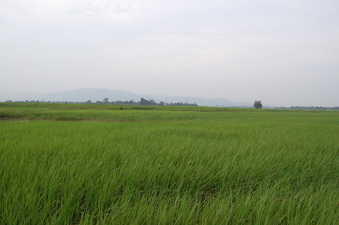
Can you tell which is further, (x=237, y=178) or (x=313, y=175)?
(x=313, y=175)

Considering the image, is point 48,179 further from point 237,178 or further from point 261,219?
point 237,178

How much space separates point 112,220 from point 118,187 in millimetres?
460

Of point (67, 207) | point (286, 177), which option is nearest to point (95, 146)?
point (67, 207)

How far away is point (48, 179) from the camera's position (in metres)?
1.38

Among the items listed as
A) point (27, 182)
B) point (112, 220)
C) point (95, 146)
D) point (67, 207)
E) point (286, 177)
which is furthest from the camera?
point (95, 146)

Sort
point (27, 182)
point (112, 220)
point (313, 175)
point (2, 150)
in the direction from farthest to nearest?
point (2, 150), point (313, 175), point (27, 182), point (112, 220)

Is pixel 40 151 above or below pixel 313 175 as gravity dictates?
above

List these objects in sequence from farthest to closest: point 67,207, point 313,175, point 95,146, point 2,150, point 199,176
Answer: point 95,146 < point 2,150 < point 313,175 < point 199,176 < point 67,207

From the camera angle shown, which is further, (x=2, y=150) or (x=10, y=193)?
(x=2, y=150)

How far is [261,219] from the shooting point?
3.29 ft

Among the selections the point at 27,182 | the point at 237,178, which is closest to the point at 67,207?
the point at 27,182

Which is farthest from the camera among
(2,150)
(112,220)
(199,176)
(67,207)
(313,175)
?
(2,150)

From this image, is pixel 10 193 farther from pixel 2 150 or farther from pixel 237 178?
pixel 237 178

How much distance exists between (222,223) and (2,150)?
2673 millimetres
